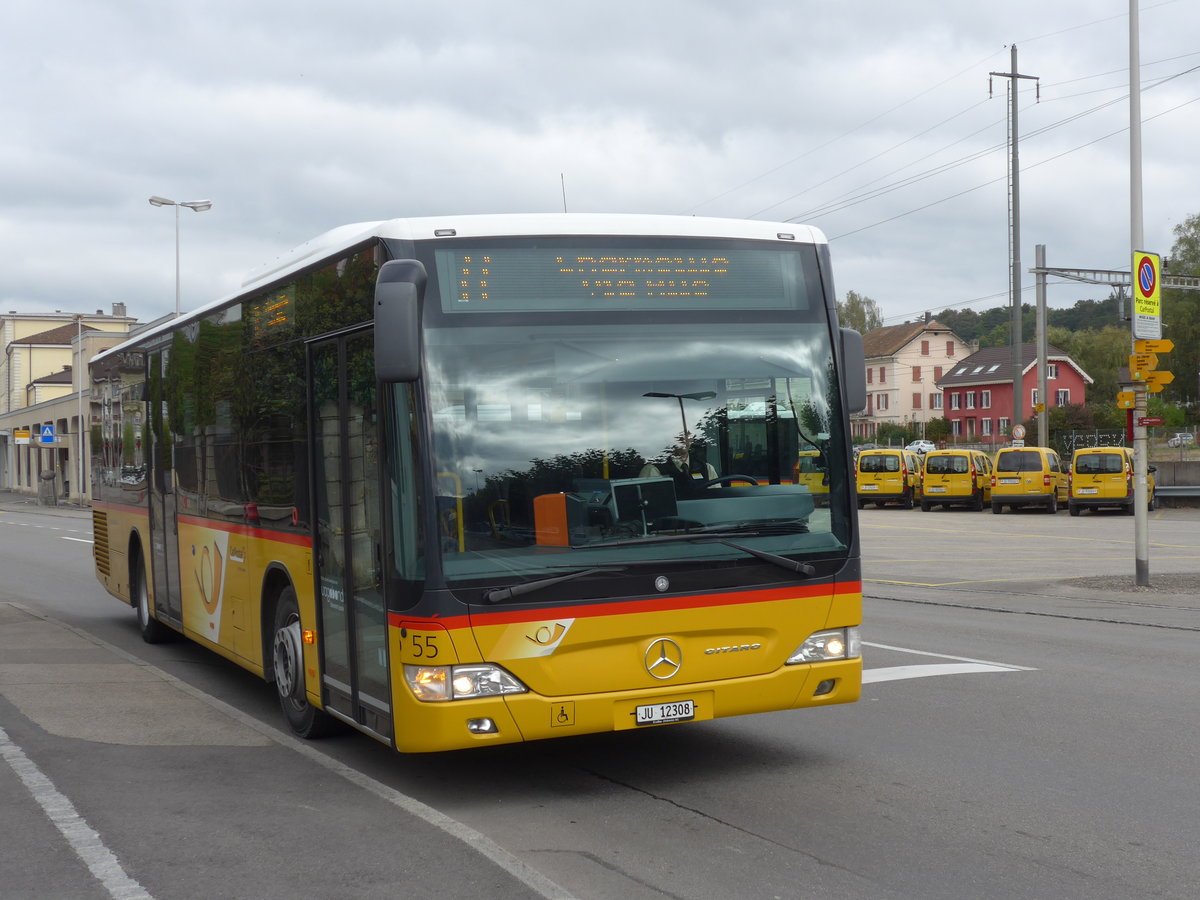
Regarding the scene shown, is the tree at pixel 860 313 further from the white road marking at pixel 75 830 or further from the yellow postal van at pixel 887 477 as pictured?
the white road marking at pixel 75 830

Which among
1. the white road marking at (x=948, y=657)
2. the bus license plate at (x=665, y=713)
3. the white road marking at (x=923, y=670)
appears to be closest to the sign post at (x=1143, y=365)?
the white road marking at (x=948, y=657)

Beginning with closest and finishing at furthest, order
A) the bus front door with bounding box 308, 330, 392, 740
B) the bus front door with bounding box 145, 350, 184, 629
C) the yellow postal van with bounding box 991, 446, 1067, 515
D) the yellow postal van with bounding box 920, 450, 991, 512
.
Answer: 1. the bus front door with bounding box 308, 330, 392, 740
2. the bus front door with bounding box 145, 350, 184, 629
3. the yellow postal van with bounding box 991, 446, 1067, 515
4. the yellow postal van with bounding box 920, 450, 991, 512

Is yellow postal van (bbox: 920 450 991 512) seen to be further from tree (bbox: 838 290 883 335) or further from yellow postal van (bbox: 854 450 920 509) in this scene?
tree (bbox: 838 290 883 335)

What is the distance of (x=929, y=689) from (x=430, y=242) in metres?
5.09

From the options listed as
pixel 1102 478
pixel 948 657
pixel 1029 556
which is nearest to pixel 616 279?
pixel 948 657

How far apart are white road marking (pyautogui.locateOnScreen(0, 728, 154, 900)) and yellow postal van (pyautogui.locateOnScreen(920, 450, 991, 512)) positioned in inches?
1364

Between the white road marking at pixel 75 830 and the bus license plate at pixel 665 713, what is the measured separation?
2.34m

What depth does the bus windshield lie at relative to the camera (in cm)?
602

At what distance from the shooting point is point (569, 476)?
6129mm

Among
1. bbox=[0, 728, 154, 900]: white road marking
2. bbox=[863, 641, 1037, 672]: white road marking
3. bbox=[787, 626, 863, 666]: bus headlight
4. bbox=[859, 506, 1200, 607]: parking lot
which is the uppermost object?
bbox=[787, 626, 863, 666]: bus headlight

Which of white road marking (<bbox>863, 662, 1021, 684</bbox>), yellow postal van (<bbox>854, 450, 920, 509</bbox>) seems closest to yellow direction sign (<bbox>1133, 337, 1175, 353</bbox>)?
white road marking (<bbox>863, 662, 1021, 684</bbox>)

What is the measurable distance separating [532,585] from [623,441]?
0.82 meters

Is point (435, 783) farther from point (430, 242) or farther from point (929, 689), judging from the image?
point (929, 689)

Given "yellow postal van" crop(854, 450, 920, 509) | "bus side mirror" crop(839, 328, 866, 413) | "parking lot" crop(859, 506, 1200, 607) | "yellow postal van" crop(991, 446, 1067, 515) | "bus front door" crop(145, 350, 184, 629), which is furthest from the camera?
"yellow postal van" crop(854, 450, 920, 509)
